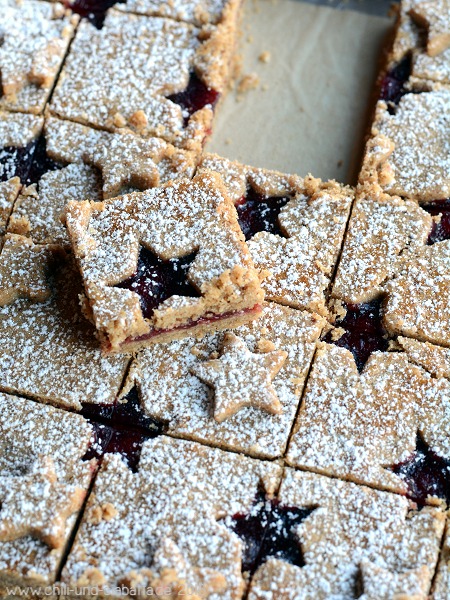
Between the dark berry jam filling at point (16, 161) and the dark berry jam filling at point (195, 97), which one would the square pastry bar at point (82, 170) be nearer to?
the dark berry jam filling at point (16, 161)

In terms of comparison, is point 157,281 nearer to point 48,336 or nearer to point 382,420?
point 48,336

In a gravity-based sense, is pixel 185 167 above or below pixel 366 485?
above

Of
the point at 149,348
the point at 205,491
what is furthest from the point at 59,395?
the point at 205,491

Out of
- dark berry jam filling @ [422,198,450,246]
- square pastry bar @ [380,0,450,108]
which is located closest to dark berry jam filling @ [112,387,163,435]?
dark berry jam filling @ [422,198,450,246]

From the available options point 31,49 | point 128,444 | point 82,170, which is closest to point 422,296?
point 128,444

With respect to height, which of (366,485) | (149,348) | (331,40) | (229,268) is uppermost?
(331,40)

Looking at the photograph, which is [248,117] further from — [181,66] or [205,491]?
[205,491]
